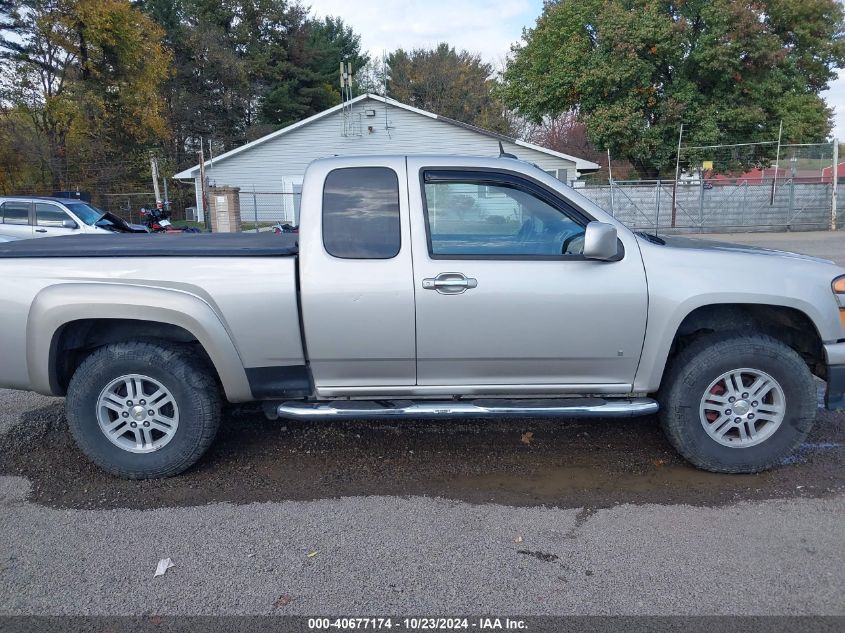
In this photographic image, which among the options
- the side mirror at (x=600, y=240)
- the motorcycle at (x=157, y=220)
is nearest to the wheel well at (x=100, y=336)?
the side mirror at (x=600, y=240)

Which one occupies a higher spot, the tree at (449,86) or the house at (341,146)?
the tree at (449,86)

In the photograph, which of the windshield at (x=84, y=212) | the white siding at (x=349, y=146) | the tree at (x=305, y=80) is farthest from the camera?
the tree at (x=305, y=80)

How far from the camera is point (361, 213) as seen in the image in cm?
394

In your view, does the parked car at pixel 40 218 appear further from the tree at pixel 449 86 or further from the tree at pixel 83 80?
the tree at pixel 449 86

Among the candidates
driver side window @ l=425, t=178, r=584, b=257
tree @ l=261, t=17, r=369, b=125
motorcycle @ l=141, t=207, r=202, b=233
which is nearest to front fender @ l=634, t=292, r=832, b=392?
driver side window @ l=425, t=178, r=584, b=257

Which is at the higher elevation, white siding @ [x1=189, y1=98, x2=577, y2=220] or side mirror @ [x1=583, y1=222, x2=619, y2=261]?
white siding @ [x1=189, y1=98, x2=577, y2=220]

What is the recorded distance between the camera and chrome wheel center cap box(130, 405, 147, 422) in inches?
157

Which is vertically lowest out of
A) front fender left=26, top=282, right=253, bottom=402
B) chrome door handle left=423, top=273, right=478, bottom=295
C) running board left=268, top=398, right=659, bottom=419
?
running board left=268, top=398, right=659, bottom=419

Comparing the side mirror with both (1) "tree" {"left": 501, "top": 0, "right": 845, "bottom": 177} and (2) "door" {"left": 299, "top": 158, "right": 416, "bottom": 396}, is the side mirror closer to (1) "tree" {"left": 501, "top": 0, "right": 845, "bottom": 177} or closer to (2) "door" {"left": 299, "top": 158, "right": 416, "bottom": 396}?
(2) "door" {"left": 299, "top": 158, "right": 416, "bottom": 396}

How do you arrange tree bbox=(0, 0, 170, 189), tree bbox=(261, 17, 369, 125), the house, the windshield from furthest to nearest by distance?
1. tree bbox=(261, 17, 369, 125)
2. tree bbox=(0, 0, 170, 189)
3. the house
4. the windshield

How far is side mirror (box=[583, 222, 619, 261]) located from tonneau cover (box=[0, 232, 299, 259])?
173 cm

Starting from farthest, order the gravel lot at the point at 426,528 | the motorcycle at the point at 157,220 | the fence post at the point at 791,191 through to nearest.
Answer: the fence post at the point at 791,191 < the motorcycle at the point at 157,220 < the gravel lot at the point at 426,528

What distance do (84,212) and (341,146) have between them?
510 inches

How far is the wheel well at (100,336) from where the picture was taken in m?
4.00
